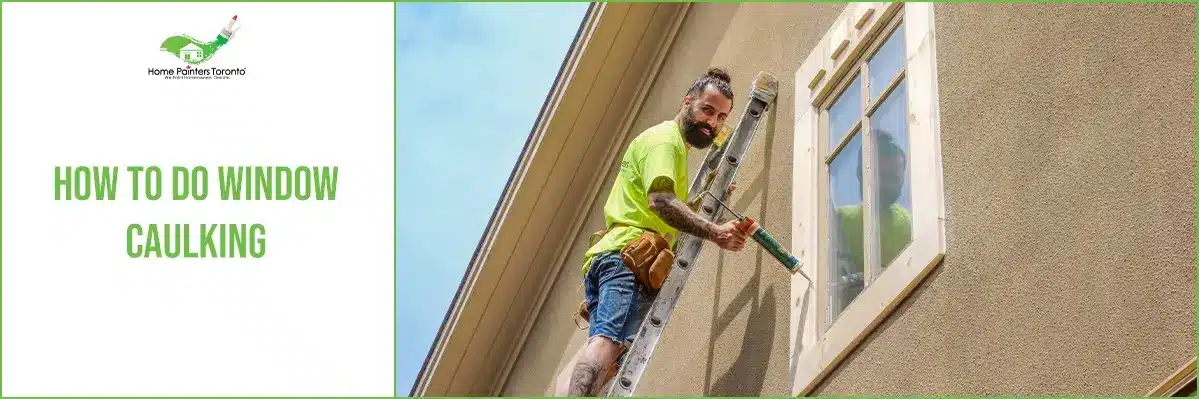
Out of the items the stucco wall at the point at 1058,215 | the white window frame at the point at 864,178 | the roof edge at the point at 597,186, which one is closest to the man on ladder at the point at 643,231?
the white window frame at the point at 864,178

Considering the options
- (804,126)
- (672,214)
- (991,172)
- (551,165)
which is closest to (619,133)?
(551,165)

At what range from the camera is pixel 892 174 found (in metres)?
7.15

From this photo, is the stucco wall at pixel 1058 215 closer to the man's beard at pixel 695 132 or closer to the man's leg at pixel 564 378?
the man's beard at pixel 695 132

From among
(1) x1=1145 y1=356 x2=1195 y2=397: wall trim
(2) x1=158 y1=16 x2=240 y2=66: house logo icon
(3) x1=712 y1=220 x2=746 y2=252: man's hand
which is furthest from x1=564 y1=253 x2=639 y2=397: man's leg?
(2) x1=158 y1=16 x2=240 y2=66: house logo icon

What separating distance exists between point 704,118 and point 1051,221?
8.35ft

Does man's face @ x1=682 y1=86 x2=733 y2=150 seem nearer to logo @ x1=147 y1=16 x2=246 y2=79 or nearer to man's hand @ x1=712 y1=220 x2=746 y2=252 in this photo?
man's hand @ x1=712 y1=220 x2=746 y2=252

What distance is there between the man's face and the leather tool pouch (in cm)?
66

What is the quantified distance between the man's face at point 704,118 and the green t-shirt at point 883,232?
0.79 meters

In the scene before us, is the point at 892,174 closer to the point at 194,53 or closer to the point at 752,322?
the point at 752,322

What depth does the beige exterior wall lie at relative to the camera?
5.09 metres

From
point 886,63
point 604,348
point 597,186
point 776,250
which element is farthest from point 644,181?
point 597,186

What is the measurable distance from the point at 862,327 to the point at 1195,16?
6.83ft

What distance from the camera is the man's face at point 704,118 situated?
7883 millimetres

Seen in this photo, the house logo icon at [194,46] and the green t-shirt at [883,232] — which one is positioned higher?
Result: the house logo icon at [194,46]
